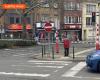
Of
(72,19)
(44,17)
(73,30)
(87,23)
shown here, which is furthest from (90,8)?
(44,17)

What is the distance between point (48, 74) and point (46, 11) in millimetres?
70474

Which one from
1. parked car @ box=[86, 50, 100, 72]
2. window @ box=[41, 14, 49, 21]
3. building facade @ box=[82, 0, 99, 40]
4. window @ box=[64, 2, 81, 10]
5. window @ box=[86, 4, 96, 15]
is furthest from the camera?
window @ box=[86, 4, 96, 15]

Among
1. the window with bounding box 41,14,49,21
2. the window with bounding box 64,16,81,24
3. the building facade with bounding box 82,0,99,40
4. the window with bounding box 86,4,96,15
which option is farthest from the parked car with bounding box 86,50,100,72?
the window with bounding box 86,4,96,15

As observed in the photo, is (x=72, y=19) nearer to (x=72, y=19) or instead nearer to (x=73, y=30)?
(x=72, y=19)

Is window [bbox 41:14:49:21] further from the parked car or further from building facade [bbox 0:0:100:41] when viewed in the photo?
the parked car

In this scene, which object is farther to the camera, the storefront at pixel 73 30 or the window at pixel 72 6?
the window at pixel 72 6

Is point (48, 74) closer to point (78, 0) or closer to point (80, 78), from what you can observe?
point (80, 78)

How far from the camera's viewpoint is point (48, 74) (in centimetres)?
1769

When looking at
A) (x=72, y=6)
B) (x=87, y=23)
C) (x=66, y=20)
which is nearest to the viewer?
(x=66, y=20)

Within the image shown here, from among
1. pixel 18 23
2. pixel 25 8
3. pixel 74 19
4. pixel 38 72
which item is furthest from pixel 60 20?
pixel 38 72

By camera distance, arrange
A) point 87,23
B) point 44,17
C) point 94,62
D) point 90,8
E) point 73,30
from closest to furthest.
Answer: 1. point 94,62
2. point 44,17
3. point 73,30
4. point 87,23
5. point 90,8

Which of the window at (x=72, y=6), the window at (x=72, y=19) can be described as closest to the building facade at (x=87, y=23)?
the window at (x=72, y=19)

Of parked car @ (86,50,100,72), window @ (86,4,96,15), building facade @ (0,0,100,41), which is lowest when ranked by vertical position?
parked car @ (86,50,100,72)

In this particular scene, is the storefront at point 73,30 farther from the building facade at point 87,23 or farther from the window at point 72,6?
the window at point 72,6
